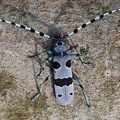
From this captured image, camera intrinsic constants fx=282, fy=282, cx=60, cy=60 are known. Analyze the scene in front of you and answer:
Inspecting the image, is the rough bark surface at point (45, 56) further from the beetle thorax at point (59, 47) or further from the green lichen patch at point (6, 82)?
the beetle thorax at point (59, 47)

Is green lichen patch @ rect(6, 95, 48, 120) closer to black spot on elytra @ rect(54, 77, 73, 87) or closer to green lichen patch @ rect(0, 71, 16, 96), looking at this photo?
green lichen patch @ rect(0, 71, 16, 96)

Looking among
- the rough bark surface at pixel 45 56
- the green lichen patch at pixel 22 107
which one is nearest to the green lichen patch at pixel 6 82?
the rough bark surface at pixel 45 56

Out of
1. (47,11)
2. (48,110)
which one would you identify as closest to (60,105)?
(48,110)

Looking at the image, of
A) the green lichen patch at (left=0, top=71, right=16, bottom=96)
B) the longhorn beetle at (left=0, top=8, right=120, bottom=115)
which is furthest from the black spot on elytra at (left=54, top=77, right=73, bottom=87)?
the green lichen patch at (left=0, top=71, right=16, bottom=96)

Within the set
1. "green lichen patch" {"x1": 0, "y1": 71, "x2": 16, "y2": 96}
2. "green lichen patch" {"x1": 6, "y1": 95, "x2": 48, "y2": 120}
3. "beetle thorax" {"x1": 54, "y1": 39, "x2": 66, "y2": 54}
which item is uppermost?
"beetle thorax" {"x1": 54, "y1": 39, "x2": 66, "y2": 54}

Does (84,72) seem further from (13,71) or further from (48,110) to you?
(13,71)
